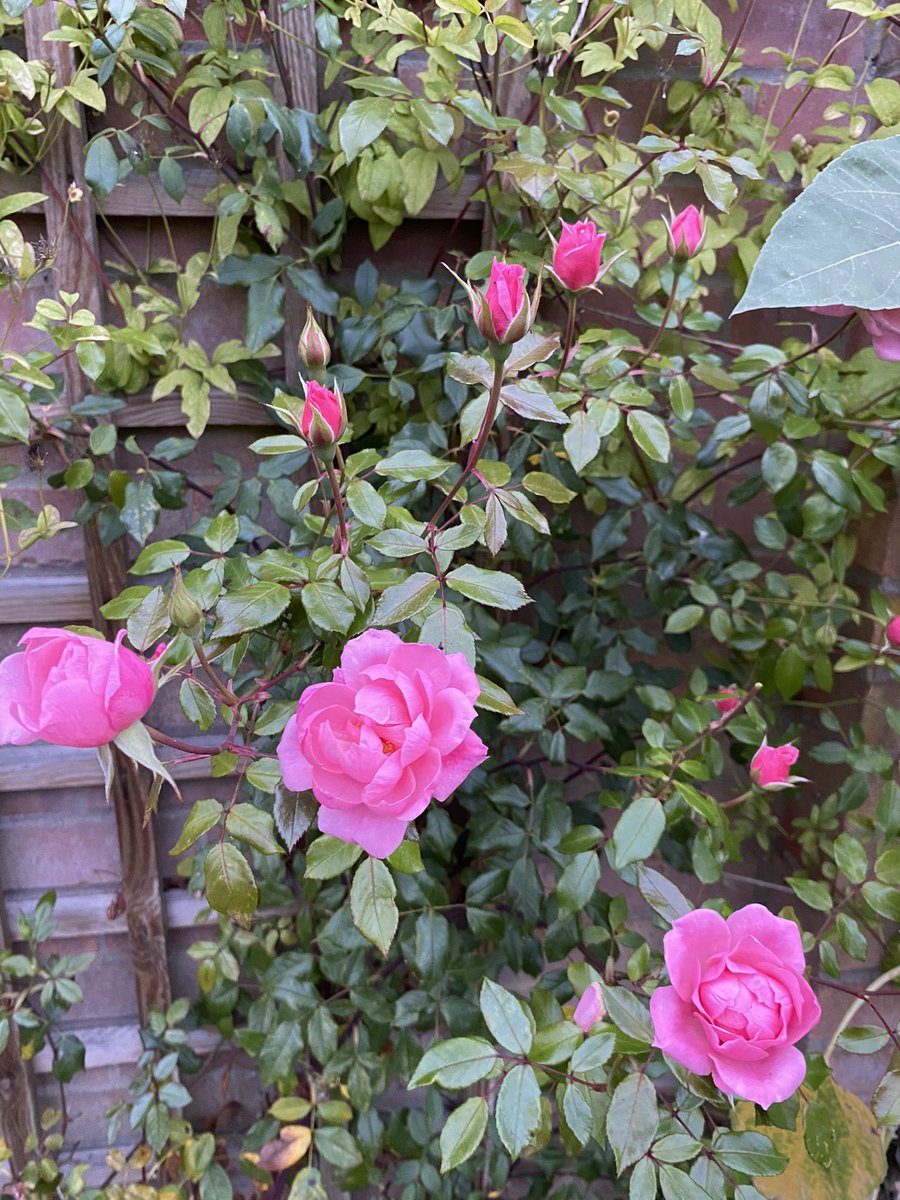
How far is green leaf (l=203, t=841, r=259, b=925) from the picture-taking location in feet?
1.84

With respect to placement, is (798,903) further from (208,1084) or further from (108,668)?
(108,668)

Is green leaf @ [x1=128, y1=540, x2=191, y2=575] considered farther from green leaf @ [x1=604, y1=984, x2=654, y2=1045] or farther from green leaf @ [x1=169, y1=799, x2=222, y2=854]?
green leaf @ [x1=604, y1=984, x2=654, y2=1045]

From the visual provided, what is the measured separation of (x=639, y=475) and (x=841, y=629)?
41 centimetres

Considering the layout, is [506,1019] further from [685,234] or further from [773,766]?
[685,234]

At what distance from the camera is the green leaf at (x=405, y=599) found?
55cm

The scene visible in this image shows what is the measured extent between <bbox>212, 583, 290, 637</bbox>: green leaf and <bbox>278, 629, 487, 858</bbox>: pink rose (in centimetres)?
11

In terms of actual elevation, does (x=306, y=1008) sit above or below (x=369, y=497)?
below

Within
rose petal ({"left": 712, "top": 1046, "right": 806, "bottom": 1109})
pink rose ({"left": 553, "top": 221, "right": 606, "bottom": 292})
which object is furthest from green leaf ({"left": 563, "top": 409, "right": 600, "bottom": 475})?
rose petal ({"left": 712, "top": 1046, "right": 806, "bottom": 1109})

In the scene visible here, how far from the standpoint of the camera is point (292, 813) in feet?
1.74

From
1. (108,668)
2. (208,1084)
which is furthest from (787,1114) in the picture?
(208,1084)

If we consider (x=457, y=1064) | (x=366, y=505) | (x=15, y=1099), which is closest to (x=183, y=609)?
(x=366, y=505)

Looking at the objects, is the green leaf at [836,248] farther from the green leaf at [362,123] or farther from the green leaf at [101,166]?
the green leaf at [101,166]

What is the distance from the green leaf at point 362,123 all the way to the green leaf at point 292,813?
2.09 ft

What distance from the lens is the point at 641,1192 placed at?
1.83 feet
